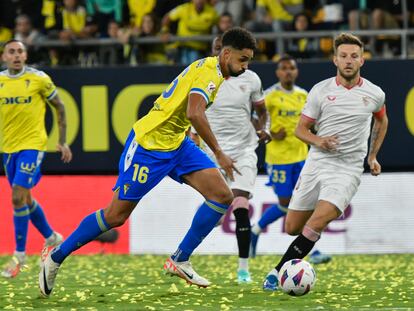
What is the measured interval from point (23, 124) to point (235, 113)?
2463 mm

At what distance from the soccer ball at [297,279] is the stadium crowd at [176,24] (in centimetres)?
781

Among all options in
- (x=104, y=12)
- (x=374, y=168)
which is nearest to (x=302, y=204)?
(x=374, y=168)

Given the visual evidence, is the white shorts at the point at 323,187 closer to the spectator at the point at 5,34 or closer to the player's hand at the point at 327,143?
the player's hand at the point at 327,143

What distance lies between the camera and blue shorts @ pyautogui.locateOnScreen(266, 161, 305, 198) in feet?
44.4


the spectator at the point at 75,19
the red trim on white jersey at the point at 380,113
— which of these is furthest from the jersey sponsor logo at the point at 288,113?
the spectator at the point at 75,19

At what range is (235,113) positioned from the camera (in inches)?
467

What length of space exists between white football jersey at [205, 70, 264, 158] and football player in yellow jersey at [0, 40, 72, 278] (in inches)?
71.5

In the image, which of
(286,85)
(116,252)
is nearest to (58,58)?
(116,252)

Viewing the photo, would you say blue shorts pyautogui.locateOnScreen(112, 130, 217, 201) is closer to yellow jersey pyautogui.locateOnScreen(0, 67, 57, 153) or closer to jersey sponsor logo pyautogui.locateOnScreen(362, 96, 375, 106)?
jersey sponsor logo pyautogui.locateOnScreen(362, 96, 375, 106)

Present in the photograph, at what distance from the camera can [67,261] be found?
47.5 feet

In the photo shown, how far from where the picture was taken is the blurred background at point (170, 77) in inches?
611

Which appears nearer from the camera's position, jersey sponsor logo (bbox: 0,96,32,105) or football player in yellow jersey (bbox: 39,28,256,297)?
football player in yellow jersey (bbox: 39,28,256,297)

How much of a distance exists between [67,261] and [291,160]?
10.9 ft

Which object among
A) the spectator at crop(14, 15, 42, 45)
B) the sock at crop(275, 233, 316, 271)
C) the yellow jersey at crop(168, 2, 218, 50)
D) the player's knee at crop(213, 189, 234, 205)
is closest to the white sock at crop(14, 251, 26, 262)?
the player's knee at crop(213, 189, 234, 205)
